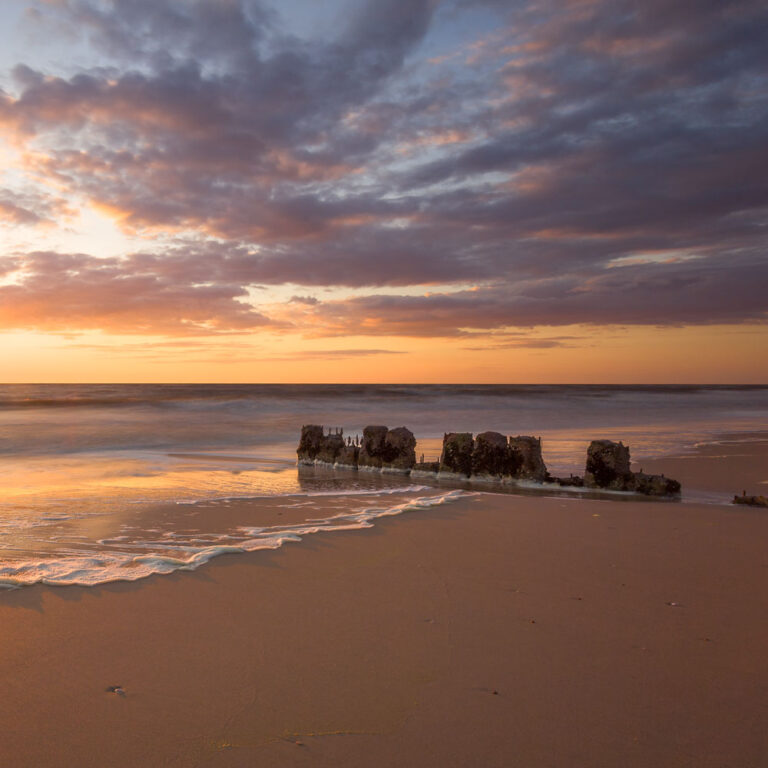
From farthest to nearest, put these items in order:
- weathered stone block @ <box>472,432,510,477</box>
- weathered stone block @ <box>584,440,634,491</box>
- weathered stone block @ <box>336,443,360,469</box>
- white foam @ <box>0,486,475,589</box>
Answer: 1. weathered stone block @ <box>336,443,360,469</box>
2. weathered stone block @ <box>472,432,510,477</box>
3. weathered stone block @ <box>584,440,634,491</box>
4. white foam @ <box>0,486,475,589</box>

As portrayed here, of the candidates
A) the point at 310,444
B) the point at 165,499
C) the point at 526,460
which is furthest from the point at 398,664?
the point at 310,444

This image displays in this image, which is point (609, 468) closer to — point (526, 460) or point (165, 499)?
point (526, 460)

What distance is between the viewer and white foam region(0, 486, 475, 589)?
16.3 feet

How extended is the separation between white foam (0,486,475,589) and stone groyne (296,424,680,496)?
4383mm

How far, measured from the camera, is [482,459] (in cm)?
1158

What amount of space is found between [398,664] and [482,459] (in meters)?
8.27

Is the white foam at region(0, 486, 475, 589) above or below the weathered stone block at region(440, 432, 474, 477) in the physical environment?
below

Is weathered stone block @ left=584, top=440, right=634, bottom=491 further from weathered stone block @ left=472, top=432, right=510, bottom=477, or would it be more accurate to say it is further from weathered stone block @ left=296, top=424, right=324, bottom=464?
weathered stone block @ left=296, top=424, right=324, bottom=464

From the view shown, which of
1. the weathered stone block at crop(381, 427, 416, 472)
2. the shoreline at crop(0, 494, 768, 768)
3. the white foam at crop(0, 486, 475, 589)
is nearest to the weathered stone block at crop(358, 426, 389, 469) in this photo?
the weathered stone block at crop(381, 427, 416, 472)

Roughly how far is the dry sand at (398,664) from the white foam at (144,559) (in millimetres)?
231

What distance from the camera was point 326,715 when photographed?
297cm

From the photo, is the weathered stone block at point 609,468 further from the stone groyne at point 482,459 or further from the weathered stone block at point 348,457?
the weathered stone block at point 348,457

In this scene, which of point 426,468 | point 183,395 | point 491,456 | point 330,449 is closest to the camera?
point 491,456

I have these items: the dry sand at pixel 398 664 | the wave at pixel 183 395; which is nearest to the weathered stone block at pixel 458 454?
the dry sand at pixel 398 664
